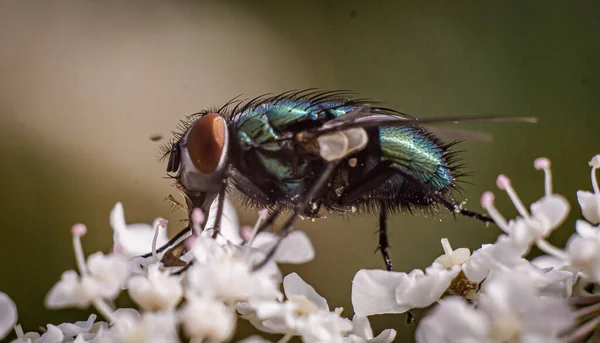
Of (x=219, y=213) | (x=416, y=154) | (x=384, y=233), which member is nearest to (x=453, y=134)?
(x=416, y=154)

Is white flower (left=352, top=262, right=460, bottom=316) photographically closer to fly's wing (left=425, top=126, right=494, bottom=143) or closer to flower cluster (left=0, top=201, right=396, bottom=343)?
flower cluster (left=0, top=201, right=396, bottom=343)

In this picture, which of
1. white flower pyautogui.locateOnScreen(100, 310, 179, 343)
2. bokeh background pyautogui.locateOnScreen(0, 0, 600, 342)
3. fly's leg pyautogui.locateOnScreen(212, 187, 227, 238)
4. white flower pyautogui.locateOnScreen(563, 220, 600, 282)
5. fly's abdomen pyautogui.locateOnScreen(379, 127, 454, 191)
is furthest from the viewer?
bokeh background pyautogui.locateOnScreen(0, 0, 600, 342)

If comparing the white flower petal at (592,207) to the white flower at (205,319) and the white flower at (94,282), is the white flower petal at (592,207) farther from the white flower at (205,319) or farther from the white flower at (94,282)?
the white flower at (94,282)

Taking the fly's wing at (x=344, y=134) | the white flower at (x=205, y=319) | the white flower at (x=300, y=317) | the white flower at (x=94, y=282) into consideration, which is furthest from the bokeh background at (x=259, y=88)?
the white flower at (x=205, y=319)

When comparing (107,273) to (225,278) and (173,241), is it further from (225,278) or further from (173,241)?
(173,241)

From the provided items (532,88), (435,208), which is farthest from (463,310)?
(532,88)

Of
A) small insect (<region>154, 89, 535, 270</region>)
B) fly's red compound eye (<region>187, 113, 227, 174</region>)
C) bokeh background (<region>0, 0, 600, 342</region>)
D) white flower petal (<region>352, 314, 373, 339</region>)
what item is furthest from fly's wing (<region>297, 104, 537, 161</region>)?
bokeh background (<region>0, 0, 600, 342</region>)
